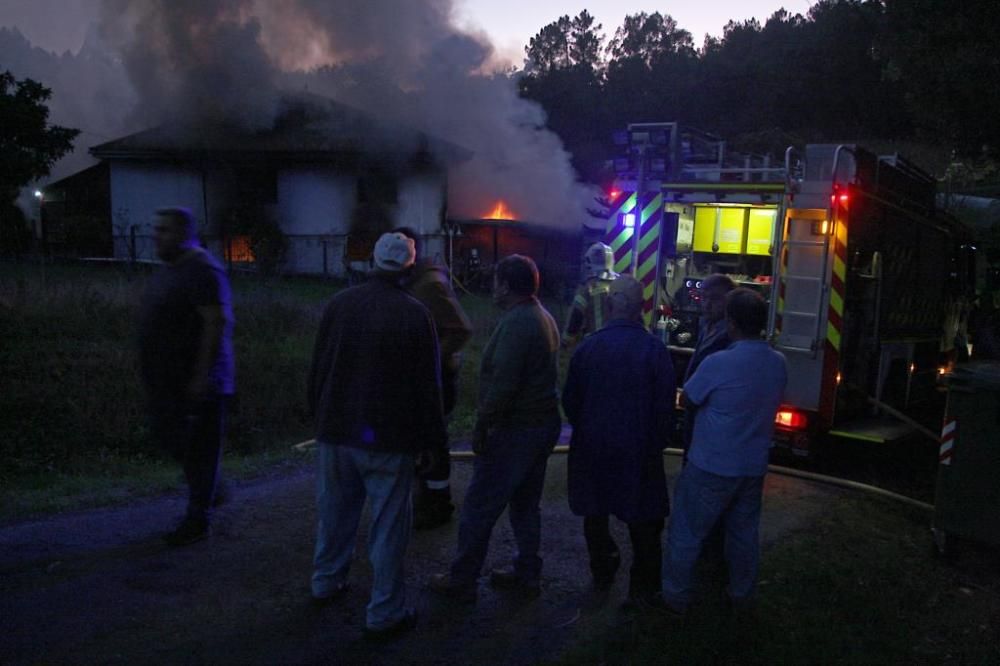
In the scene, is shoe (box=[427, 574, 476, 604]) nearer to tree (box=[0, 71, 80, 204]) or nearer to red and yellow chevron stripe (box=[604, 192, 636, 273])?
red and yellow chevron stripe (box=[604, 192, 636, 273])

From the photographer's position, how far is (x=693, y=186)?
727 centimetres

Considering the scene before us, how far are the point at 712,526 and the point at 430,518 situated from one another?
191cm

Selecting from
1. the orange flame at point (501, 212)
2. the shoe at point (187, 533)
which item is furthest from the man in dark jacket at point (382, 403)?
the orange flame at point (501, 212)

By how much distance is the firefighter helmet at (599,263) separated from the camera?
6.81m

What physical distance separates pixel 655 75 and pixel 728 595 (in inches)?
1451

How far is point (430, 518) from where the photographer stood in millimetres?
5129

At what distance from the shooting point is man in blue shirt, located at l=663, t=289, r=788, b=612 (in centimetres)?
378

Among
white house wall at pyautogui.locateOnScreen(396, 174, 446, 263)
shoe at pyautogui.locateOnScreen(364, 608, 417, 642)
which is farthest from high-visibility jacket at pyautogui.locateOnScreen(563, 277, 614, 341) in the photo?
white house wall at pyautogui.locateOnScreen(396, 174, 446, 263)

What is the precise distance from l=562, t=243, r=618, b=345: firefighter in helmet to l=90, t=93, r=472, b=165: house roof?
60.9 ft

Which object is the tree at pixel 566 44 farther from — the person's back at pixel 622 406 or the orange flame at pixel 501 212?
the person's back at pixel 622 406

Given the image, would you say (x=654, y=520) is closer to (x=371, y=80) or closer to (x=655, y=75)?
(x=371, y=80)

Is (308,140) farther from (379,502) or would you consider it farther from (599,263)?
(379,502)

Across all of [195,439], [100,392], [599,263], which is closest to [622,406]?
[195,439]

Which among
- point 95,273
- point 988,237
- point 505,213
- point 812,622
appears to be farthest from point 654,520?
point 505,213
